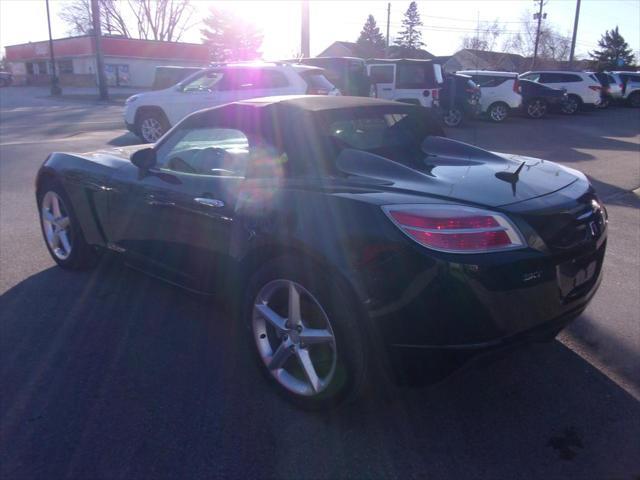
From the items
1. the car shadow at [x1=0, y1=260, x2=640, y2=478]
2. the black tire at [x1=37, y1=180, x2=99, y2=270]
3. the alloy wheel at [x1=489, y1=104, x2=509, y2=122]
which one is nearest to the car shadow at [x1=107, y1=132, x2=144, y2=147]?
the black tire at [x1=37, y1=180, x2=99, y2=270]

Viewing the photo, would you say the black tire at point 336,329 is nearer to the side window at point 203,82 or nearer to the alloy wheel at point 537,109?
the side window at point 203,82

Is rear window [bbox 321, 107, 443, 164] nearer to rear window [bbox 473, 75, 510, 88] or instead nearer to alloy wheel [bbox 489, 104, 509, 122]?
alloy wheel [bbox 489, 104, 509, 122]

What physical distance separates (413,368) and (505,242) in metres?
0.66

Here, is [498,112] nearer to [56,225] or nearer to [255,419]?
[56,225]

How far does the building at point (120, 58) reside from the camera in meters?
52.8

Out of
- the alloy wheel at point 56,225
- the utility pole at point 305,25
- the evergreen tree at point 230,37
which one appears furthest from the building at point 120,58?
the alloy wheel at point 56,225

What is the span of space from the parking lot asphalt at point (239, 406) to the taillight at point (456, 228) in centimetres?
51

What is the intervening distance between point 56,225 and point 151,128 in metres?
9.10

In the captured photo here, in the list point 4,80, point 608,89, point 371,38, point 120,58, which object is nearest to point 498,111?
point 608,89

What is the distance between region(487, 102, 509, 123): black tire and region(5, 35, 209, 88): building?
132 ft

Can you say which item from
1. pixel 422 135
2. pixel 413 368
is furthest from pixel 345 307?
pixel 422 135

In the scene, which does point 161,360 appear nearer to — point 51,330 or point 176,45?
point 51,330

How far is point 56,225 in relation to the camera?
16.5 ft

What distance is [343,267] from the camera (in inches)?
105
